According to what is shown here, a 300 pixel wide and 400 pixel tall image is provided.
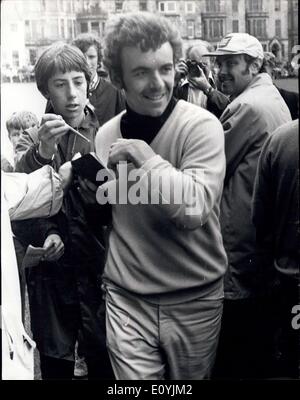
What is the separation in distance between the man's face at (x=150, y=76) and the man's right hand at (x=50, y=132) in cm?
32

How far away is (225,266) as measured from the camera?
2.37 m

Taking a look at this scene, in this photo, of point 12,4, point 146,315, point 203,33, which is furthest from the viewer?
point 203,33

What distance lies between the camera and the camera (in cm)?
254

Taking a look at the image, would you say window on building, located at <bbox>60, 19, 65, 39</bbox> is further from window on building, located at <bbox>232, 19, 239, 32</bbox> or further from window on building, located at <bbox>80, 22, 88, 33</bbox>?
window on building, located at <bbox>232, 19, 239, 32</bbox>

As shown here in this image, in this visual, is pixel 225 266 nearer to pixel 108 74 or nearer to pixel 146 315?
pixel 146 315

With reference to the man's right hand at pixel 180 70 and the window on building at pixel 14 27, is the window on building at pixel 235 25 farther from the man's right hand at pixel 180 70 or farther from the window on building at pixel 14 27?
the window on building at pixel 14 27

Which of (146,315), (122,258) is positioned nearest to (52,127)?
(122,258)

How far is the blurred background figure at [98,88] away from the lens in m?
2.40

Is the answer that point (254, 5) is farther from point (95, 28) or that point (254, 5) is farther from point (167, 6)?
point (95, 28)

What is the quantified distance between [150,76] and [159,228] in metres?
0.42

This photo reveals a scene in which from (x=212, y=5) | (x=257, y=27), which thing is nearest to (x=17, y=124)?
(x=212, y=5)

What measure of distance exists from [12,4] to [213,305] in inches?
42.8

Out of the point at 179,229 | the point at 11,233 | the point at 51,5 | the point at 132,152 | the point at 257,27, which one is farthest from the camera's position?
the point at 257,27

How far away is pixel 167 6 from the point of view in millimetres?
2461
